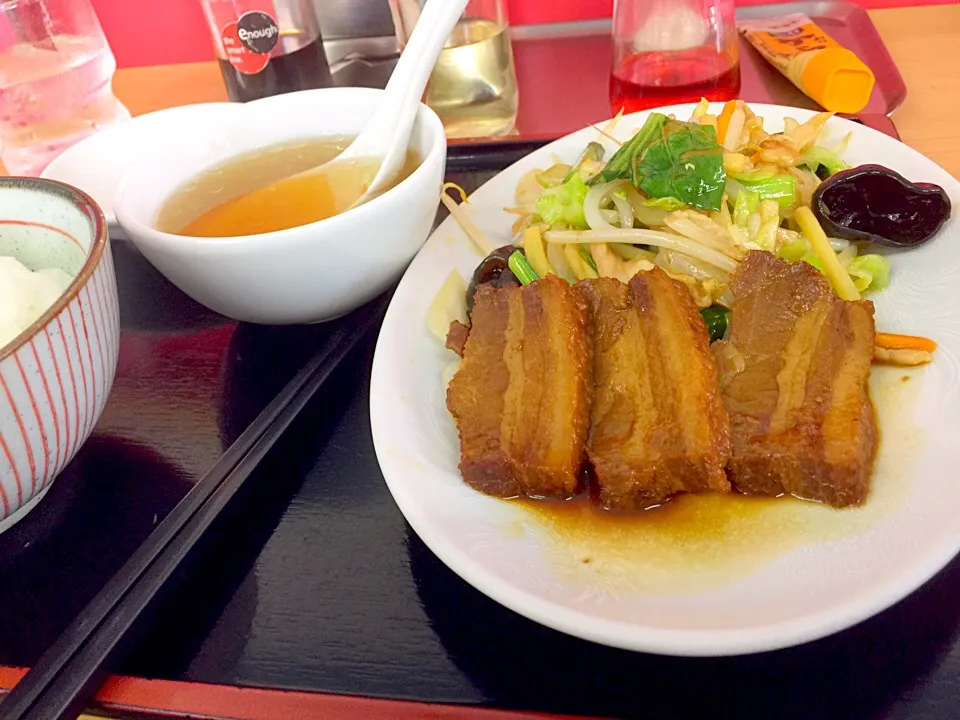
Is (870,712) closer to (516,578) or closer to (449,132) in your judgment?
(516,578)

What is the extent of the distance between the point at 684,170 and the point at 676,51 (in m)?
0.81

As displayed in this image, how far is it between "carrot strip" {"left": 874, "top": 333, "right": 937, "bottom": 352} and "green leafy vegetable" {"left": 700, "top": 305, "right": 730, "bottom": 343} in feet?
0.89

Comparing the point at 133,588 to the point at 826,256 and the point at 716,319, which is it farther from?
the point at 826,256

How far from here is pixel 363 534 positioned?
1.23 metres

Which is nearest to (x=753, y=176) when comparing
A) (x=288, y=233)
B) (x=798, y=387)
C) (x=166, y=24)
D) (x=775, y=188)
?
(x=775, y=188)

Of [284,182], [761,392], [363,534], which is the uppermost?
[284,182]

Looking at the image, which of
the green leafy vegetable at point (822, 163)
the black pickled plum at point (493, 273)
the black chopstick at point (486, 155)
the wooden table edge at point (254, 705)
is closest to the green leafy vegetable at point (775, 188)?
the green leafy vegetable at point (822, 163)

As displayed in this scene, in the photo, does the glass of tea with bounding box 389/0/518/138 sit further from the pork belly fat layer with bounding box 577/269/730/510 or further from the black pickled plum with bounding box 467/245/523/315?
the pork belly fat layer with bounding box 577/269/730/510

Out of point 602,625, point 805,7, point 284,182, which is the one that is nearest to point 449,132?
point 284,182

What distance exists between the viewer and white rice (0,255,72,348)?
1233 millimetres

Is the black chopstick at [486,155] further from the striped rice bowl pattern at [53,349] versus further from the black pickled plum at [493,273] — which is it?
the striped rice bowl pattern at [53,349]

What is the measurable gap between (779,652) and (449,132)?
1.87 metres

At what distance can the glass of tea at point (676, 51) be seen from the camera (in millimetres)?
2113

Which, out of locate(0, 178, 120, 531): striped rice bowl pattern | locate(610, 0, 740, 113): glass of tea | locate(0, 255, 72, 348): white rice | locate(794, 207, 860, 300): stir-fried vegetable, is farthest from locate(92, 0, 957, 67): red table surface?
locate(0, 255, 72, 348): white rice
